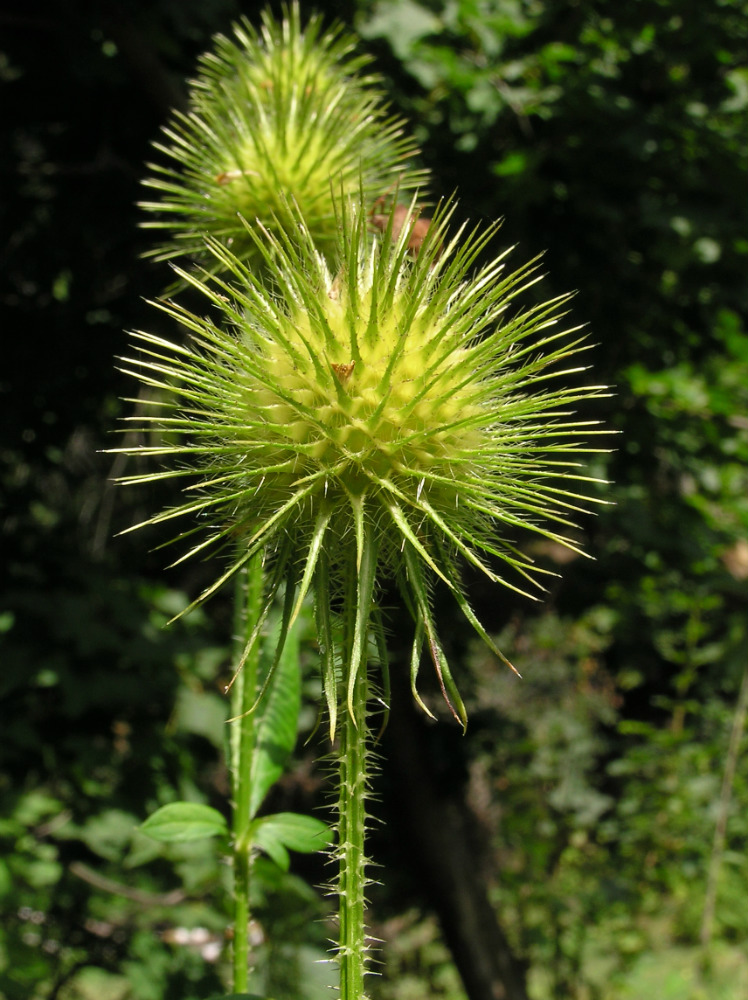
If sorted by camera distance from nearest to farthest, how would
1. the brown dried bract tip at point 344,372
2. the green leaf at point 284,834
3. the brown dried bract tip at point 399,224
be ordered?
the brown dried bract tip at point 344,372 → the brown dried bract tip at point 399,224 → the green leaf at point 284,834

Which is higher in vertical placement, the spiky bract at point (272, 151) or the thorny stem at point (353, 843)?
the spiky bract at point (272, 151)

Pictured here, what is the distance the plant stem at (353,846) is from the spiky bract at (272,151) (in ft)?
2.48

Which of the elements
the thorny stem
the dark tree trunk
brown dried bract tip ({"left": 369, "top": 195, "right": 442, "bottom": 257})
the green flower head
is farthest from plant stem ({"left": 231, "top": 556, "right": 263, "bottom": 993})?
the dark tree trunk

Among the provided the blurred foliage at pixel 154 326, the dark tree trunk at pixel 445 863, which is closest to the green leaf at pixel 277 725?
the blurred foliage at pixel 154 326

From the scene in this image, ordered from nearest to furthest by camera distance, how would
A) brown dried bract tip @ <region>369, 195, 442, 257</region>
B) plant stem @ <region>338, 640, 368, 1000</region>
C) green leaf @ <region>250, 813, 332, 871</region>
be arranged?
plant stem @ <region>338, 640, 368, 1000</region>, brown dried bract tip @ <region>369, 195, 442, 257</region>, green leaf @ <region>250, 813, 332, 871</region>

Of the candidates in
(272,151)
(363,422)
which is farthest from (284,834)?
(272,151)

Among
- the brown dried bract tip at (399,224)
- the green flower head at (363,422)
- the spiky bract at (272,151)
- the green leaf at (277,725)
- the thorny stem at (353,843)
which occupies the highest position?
the spiky bract at (272,151)

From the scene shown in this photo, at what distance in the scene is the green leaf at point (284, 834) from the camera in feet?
4.41

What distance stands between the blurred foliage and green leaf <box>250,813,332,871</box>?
5.37ft

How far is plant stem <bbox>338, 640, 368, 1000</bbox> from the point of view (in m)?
0.85

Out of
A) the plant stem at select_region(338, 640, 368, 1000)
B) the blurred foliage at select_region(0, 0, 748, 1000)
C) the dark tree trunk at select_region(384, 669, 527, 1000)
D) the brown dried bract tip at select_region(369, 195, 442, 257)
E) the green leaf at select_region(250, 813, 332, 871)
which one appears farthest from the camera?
the dark tree trunk at select_region(384, 669, 527, 1000)

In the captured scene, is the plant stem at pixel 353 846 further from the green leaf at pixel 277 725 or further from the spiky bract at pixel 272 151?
the spiky bract at pixel 272 151

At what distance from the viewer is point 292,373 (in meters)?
0.99

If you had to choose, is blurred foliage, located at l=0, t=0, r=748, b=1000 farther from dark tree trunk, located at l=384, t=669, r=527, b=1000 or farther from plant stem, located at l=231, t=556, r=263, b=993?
plant stem, located at l=231, t=556, r=263, b=993
